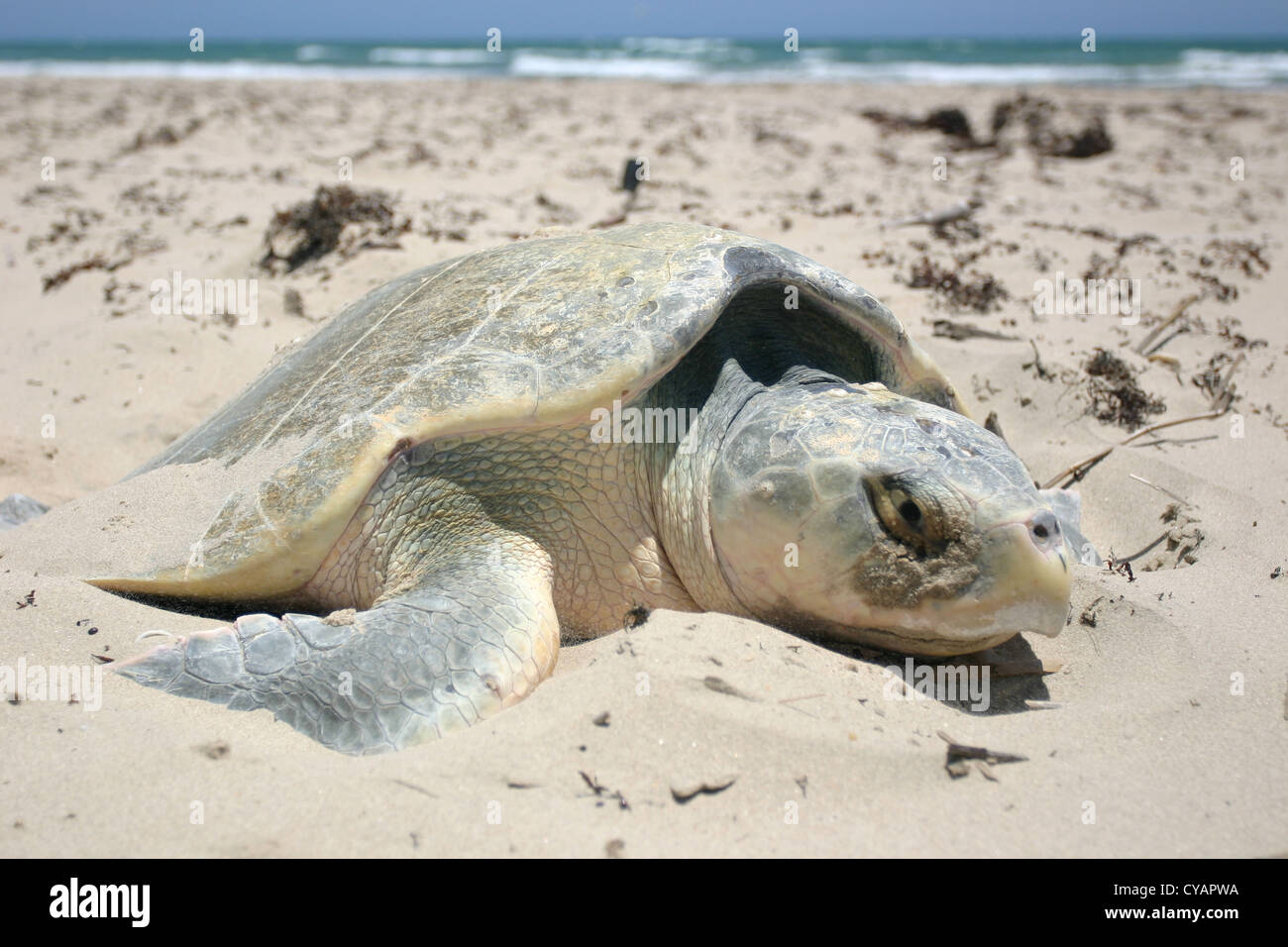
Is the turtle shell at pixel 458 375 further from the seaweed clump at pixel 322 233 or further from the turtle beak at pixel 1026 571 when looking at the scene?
the seaweed clump at pixel 322 233

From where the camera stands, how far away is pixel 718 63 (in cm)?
2761

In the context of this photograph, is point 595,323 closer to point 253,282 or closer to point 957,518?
point 957,518

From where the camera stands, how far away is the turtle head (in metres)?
1.58

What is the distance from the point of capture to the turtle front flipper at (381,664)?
1568mm

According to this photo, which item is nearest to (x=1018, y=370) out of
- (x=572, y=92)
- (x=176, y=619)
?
(x=176, y=619)

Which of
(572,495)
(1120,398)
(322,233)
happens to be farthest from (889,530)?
(322,233)

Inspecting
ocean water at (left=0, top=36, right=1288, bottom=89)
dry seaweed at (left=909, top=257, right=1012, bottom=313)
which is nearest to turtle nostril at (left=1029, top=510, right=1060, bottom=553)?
dry seaweed at (left=909, top=257, right=1012, bottom=313)

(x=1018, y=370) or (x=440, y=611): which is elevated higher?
(x=1018, y=370)

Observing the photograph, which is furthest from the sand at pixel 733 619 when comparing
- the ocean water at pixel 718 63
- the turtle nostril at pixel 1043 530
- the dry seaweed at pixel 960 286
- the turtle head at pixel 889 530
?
the ocean water at pixel 718 63

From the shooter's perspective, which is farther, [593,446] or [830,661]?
[593,446]

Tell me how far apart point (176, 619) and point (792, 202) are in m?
5.08

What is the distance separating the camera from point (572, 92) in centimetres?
1552

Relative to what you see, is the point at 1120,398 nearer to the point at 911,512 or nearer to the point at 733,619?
the point at 911,512

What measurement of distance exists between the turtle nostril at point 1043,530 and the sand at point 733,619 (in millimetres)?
359
